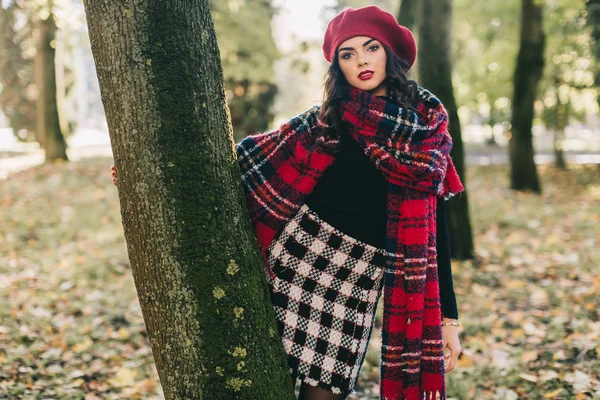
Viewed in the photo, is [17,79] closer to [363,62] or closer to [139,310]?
[139,310]

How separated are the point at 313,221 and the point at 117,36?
1.03m

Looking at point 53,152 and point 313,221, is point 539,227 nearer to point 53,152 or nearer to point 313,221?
point 313,221

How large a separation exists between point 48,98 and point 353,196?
42.7 feet

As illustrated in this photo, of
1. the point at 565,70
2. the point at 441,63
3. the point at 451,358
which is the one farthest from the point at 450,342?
the point at 565,70

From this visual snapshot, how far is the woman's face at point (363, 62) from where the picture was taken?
2.19 meters

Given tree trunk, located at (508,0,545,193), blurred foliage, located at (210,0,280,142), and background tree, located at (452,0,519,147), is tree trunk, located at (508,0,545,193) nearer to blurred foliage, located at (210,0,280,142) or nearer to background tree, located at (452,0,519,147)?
background tree, located at (452,0,519,147)

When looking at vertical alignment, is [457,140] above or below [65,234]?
above

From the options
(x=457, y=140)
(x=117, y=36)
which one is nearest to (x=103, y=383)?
(x=117, y=36)

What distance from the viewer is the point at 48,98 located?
13023 millimetres

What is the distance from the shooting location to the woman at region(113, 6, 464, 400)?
2057 mm

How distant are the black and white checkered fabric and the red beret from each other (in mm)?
775

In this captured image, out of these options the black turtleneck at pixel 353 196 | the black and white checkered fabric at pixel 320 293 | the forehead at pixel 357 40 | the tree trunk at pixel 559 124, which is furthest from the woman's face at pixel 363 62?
the tree trunk at pixel 559 124

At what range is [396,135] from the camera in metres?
2.08

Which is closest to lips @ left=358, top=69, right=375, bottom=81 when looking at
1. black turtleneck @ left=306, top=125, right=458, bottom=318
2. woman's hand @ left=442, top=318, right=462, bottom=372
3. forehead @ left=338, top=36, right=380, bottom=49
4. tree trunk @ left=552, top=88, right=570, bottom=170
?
forehead @ left=338, top=36, right=380, bottom=49
